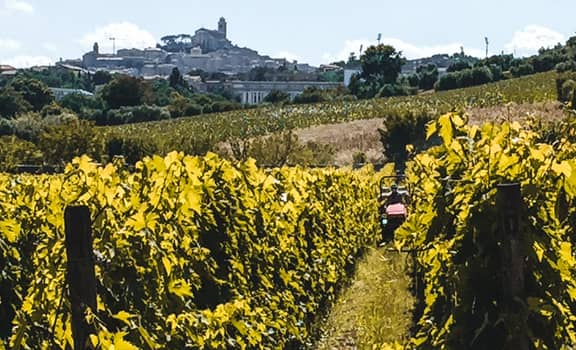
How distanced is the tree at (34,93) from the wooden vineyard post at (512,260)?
9185cm

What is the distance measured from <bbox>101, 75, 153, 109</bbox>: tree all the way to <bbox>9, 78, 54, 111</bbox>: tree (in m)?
6.32

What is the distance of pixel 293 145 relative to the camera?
138 ft

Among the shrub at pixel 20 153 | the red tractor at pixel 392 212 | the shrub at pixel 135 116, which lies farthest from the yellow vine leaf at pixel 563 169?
the shrub at pixel 135 116

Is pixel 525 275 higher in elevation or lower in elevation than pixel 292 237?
higher

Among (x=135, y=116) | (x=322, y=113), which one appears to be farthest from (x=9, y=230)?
(x=135, y=116)

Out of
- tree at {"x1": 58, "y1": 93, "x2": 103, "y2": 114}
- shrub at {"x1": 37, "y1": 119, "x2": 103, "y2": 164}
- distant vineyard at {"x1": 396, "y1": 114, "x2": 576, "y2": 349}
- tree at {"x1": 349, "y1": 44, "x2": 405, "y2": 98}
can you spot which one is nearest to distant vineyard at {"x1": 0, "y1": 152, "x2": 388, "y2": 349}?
distant vineyard at {"x1": 396, "y1": 114, "x2": 576, "y2": 349}

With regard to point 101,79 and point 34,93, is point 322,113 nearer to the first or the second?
point 34,93

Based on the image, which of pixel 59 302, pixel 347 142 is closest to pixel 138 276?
pixel 59 302

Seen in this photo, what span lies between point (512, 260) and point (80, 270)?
1.64 m

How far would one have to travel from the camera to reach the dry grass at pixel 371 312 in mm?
9617

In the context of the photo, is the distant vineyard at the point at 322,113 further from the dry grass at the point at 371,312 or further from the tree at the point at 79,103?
the dry grass at the point at 371,312

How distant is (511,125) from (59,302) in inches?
96.9

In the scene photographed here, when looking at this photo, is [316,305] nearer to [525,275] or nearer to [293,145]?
[525,275]

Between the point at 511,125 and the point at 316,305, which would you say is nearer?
the point at 511,125
